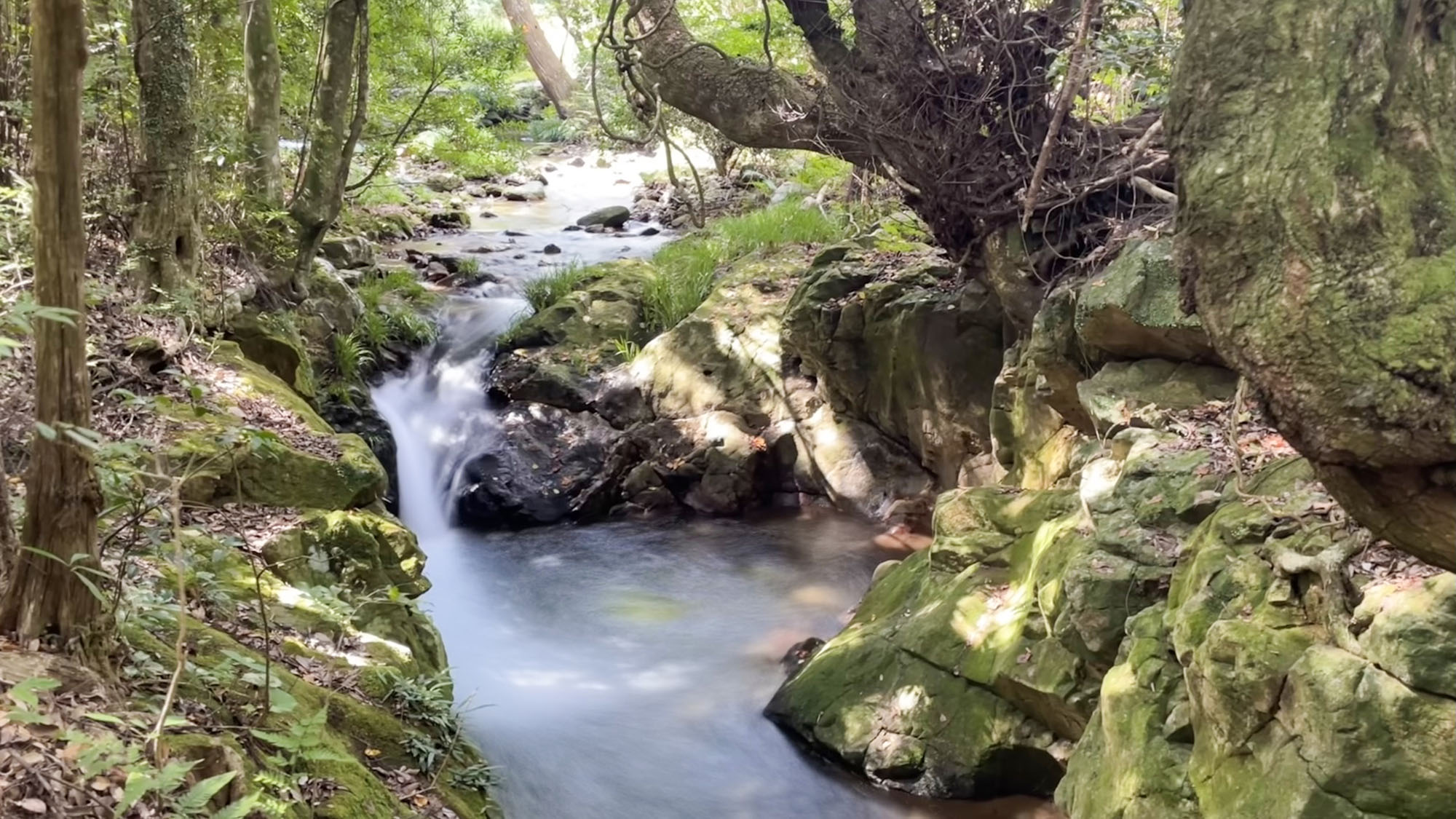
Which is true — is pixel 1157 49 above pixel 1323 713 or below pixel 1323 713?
above

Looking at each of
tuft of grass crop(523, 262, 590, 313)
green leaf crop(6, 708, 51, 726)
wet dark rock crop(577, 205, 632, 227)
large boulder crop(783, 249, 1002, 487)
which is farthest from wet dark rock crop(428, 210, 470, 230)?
green leaf crop(6, 708, 51, 726)

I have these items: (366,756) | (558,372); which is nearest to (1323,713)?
(366,756)

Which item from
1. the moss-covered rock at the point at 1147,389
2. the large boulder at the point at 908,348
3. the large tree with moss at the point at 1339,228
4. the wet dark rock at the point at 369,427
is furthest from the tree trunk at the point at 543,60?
the large tree with moss at the point at 1339,228

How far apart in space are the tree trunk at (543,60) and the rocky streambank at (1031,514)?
38.1ft

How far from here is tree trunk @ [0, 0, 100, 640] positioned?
251 cm

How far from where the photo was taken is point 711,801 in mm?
5184

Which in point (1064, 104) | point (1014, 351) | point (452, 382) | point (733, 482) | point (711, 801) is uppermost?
point (1064, 104)

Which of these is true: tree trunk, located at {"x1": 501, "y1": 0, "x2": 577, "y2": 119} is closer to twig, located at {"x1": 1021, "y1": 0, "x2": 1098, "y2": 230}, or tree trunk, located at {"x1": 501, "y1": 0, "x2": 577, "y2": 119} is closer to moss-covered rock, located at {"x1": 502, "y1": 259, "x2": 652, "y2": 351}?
moss-covered rock, located at {"x1": 502, "y1": 259, "x2": 652, "y2": 351}

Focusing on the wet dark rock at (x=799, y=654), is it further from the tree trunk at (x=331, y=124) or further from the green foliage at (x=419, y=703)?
the tree trunk at (x=331, y=124)

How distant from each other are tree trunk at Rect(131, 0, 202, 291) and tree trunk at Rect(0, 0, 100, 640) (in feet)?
14.1

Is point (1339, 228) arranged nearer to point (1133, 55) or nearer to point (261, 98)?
point (1133, 55)

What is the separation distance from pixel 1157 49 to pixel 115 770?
18.1 feet

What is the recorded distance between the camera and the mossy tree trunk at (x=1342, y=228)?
2.01m

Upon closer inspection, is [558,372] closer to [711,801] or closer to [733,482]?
[733,482]
